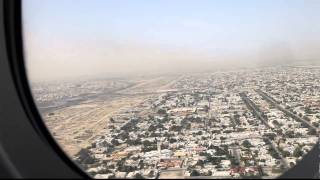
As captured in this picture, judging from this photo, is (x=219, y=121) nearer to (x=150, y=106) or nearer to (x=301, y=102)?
(x=150, y=106)

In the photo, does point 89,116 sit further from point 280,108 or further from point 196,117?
point 280,108

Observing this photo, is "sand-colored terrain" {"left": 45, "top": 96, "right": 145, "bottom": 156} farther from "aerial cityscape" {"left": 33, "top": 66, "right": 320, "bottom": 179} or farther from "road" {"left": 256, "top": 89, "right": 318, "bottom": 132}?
"road" {"left": 256, "top": 89, "right": 318, "bottom": 132}

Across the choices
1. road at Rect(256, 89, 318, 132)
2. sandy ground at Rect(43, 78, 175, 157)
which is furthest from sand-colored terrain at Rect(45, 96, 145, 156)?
road at Rect(256, 89, 318, 132)

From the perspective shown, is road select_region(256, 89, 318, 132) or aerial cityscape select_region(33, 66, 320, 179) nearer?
aerial cityscape select_region(33, 66, 320, 179)

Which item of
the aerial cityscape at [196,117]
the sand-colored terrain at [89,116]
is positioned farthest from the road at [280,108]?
the sand-colored terrain at [89,116]

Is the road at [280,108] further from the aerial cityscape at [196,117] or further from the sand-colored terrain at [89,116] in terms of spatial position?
the sand-colored terrain at [89,116]

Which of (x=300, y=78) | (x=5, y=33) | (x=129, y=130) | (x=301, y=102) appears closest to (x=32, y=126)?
(x=5, y=33)

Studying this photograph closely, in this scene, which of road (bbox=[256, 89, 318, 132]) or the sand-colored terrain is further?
road (bbox=[256, 89, 318, 132])

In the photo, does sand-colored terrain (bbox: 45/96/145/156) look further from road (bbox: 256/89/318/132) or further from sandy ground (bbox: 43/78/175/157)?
road (bbox: 256/89/318/132)

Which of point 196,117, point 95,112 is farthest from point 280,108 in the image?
point 95,112
